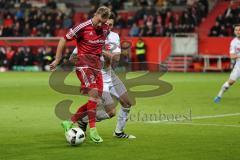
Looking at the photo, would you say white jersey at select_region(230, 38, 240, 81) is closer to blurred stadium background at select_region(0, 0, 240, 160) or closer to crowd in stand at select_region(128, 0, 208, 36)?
blurred stadium background at select_region(0, 0, 240, 160)

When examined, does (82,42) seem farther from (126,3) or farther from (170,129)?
(126,3)

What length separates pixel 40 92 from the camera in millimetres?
22750

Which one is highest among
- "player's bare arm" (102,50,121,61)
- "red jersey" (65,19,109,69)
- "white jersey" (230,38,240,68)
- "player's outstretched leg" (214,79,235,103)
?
"red jersey" (65,19,109,69)

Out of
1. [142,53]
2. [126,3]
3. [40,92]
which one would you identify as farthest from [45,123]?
[126,3]

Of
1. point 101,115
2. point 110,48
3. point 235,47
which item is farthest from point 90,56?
point 235,47

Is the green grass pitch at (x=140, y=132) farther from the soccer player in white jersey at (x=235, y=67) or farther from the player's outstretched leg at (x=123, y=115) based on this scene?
the soccer player in white jersey at (x=235, y=67)

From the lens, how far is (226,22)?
119ft

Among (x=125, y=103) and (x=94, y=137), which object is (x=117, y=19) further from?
(x=94, y=137)

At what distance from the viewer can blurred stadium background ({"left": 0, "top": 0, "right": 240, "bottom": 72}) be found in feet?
122

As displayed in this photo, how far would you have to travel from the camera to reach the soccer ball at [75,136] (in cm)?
1051

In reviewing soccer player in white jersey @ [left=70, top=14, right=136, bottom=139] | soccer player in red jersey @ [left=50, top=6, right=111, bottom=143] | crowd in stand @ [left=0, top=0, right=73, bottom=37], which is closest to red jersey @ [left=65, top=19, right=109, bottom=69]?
soccer player in red jersey @ [left=50, top=6, right=111, bottom=143]

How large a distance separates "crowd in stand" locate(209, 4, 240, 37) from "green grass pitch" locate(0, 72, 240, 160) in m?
15.3

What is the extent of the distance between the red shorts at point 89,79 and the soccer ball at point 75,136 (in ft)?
2.55

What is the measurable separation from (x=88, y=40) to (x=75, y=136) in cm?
164
